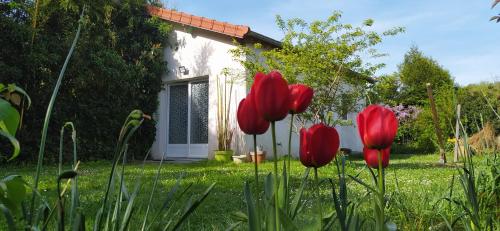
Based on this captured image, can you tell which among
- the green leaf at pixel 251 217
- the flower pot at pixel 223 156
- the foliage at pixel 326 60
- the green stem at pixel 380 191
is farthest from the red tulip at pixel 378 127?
the flower pot at pixel 223 156

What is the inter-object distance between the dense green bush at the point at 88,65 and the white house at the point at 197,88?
0.38 meters

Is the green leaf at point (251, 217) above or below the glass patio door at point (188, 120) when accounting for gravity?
below

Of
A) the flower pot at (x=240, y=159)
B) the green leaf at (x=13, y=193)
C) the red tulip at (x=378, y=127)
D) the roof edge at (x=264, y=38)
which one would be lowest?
the flower pot at (x=240, y=159)

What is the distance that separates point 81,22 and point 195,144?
11.0 m

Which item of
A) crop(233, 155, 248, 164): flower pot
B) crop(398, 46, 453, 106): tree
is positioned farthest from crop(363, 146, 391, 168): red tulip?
crop(398, 46, 453, 106): tree

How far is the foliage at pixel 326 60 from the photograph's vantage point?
9.47 metres

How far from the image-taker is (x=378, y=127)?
0.83 m

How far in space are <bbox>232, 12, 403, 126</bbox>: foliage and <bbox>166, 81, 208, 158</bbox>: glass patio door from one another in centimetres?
199

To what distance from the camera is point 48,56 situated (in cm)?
929

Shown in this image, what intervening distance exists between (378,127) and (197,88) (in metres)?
11.3

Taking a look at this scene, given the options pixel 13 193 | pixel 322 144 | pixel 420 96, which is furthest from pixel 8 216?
pixel 420 96

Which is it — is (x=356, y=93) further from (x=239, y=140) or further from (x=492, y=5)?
(x=492, y=5)

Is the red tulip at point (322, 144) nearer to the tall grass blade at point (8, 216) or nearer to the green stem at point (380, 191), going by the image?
the green stem at point (380, 191)

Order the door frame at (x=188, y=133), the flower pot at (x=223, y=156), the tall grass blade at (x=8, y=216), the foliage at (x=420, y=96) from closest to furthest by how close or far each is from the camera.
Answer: the tall grass blade at (x=8, y=216) → the flower pot at (x=223, y=156) → the door frame at (x=188, y=133) → the foliage at (x=420, y=96)
